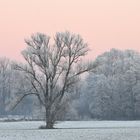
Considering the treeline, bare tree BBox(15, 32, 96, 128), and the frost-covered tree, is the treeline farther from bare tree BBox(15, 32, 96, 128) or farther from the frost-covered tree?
bare tree BBox(15, 32, 96, 128)

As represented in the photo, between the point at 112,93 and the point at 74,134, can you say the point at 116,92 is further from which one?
the point at 74,134

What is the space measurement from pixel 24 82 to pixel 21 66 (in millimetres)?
2571

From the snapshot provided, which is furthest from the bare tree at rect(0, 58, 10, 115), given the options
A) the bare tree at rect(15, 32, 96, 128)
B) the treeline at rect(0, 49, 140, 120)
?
the bare tree at rect(15, 32, 96, 128)

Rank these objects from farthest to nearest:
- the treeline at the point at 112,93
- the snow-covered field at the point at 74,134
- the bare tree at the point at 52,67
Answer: the treeline at the point at 112,93, the bare tree at the point at 52,67, the snow-covered field at the point at 74,134

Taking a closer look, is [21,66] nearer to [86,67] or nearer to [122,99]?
[86,67]

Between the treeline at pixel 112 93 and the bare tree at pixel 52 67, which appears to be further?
the treeline at pixel 112 93

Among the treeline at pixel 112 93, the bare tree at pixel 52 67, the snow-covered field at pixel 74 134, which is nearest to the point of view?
the snow-covered field at pixel 74 134

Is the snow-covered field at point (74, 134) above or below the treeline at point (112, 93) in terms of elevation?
below

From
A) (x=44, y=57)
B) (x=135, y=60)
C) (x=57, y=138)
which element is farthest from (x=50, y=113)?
(x=135, y=60)

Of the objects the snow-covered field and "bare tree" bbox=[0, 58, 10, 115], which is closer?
the snow-covered field

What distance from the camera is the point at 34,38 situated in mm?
59375

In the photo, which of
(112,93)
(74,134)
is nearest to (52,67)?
(74,134)

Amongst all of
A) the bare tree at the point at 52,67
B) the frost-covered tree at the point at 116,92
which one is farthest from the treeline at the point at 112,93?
the bare tree at the point at 52,67

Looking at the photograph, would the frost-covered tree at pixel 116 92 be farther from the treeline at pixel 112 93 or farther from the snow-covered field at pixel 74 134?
the snow-covered field at pixel 74 134
